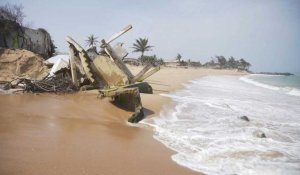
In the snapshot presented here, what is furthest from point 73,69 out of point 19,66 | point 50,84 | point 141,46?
point 141,46

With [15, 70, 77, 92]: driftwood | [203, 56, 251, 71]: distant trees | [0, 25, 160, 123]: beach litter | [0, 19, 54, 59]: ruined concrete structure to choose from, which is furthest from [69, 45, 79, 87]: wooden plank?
[203, 56, 251, 71]: distant trees

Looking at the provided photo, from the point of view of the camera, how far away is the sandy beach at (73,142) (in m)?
4.07

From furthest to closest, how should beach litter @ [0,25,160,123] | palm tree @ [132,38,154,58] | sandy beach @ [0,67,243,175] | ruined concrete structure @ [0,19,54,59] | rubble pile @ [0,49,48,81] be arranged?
palm tree @ [132,38,154,58] → ruined concrete structure @ [0,19,54,59] → rubble pile @ [0,49,48,81] → beach litter @ [0,25,160,123] → sandy beach @ [0,67,243,175]

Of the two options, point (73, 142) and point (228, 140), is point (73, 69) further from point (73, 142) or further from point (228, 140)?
point (228, 140)

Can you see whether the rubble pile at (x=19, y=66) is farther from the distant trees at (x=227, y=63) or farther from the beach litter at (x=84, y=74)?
the distant trees at (x=227, y=63)

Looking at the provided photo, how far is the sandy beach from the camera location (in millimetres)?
4074

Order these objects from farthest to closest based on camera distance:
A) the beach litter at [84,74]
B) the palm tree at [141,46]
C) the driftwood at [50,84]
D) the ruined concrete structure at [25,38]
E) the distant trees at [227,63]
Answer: the distant trees at [227,63] → the palm tree at [141,46] → the ruined concrete structure at [25,38] → the beach litter at [84,74] → the driftwood at [50,84]

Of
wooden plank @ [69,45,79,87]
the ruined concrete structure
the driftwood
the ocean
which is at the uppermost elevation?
the ruined concrete structure

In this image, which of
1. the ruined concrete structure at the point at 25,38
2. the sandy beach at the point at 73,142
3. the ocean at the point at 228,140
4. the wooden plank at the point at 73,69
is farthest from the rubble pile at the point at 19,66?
the ocean at the point at 228,140

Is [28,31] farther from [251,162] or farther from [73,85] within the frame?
[251,162]

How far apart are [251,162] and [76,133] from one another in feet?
11.8

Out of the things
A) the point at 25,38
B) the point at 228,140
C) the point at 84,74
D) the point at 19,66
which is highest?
the point at 25,38

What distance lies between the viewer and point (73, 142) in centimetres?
514

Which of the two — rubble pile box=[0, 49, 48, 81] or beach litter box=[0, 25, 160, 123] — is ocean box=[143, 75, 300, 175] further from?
rubble pile box=[0, 49, 48, 81]
